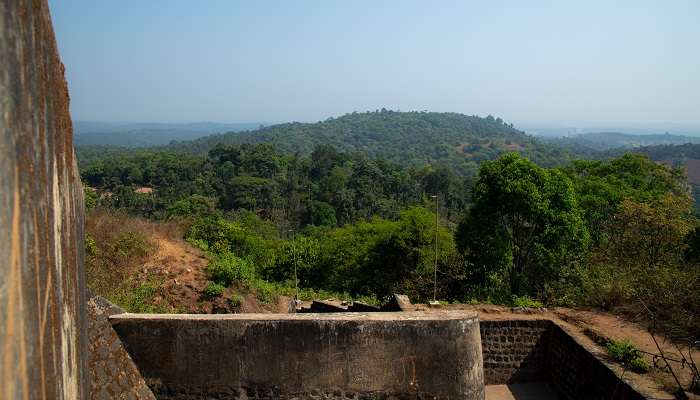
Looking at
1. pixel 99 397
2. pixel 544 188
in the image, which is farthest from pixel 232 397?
pixel 544 188

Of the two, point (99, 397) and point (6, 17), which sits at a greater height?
point (6, 17)

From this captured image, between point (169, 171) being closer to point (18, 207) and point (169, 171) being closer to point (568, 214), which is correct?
point (568, 214)

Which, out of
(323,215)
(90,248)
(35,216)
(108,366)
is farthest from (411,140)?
(35,216)

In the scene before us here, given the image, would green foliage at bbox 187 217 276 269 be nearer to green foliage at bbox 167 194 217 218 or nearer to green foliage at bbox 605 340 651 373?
green foliage at bbox 167 194 217 218

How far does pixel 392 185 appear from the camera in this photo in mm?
47375

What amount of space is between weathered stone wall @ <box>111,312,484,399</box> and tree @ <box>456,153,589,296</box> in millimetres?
8474

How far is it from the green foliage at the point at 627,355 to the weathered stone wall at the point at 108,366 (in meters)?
5.37

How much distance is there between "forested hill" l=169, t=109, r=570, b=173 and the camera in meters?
106

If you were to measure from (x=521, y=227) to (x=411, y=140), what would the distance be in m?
123

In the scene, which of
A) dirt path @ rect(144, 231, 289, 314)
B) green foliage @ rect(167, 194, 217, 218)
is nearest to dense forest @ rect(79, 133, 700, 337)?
dirt path @ rect(144, 231, 289, 314)

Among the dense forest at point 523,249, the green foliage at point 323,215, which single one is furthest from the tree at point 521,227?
the green foliage at point 323,215

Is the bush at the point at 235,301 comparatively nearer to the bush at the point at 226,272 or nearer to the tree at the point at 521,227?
the bush at the point at 226,272

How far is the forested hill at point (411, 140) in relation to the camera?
4154 inches

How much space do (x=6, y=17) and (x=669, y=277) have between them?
372 inches
